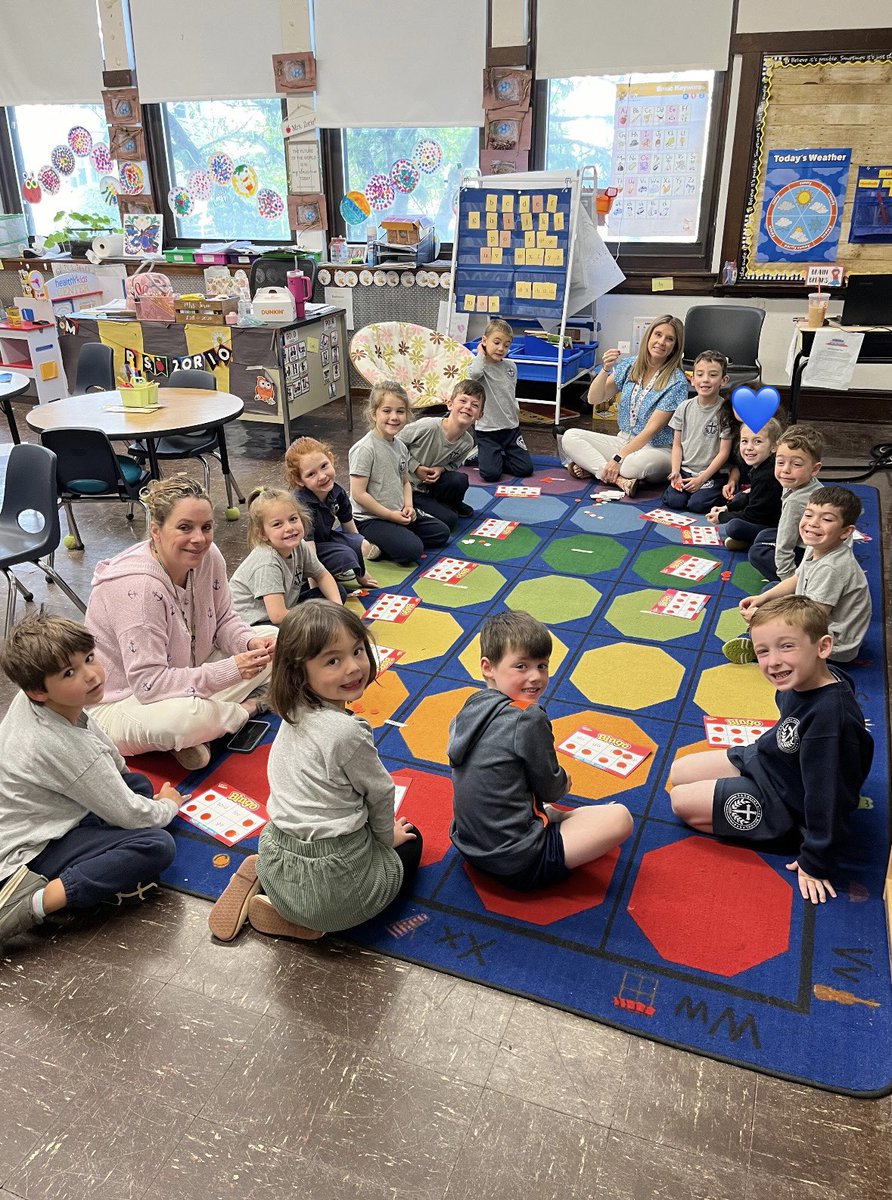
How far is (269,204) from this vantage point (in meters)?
7.40

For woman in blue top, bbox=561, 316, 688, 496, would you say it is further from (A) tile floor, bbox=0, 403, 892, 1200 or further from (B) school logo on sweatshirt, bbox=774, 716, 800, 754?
(A) tile floor, bbox=0, 403, 892, 1200

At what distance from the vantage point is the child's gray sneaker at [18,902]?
2.15m

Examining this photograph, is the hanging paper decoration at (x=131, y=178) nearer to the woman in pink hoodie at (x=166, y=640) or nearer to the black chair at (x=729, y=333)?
the black chair at (x=729, y=333)

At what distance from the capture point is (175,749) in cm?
280

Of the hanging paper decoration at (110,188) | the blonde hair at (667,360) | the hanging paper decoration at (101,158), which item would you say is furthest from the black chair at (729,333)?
the hanging paper decoration at (101,158)

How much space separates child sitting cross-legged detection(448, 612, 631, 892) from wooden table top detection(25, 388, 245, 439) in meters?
2.54

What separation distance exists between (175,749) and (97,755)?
0.61 metres

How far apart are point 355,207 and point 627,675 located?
5330 mm

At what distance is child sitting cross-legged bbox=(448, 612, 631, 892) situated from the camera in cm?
215

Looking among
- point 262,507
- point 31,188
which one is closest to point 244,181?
point 31,188

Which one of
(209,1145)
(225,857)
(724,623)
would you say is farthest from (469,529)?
(209,1145)

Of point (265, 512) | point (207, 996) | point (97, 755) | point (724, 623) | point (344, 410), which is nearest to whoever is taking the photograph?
point (207, 996)

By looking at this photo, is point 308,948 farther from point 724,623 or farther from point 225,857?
point 724,623
